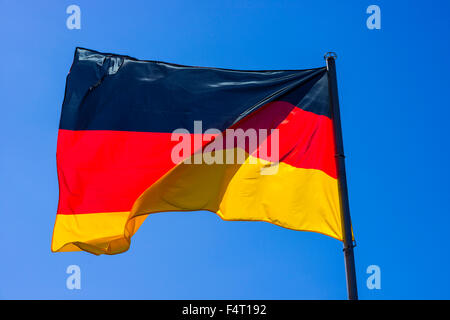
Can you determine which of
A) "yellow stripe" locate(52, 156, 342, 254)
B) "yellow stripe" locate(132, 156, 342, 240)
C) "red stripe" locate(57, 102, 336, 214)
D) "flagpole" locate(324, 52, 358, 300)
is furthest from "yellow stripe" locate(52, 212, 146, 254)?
"flagpole" locate(324, 52, 358, 300)

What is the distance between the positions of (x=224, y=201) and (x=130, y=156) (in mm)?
1820

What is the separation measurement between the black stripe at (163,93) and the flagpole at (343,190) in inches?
31.3

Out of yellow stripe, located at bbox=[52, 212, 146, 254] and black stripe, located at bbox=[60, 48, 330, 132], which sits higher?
black stripe, located at bbox=[60, 48, 330, 132]

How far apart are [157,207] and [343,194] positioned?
3068 mm

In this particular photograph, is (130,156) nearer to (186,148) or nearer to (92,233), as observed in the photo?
(186,148)

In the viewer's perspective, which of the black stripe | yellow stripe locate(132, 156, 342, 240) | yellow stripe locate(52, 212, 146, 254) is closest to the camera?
yellow stripe locate(132, 156, 342, 240)

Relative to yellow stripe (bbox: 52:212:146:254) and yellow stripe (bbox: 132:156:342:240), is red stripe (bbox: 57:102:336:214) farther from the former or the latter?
yellow stripe (bbox: 132:156:342:240)

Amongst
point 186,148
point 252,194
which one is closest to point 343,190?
point 252,194

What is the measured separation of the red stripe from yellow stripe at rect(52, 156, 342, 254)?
0.69ft

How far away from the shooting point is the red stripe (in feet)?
32.1

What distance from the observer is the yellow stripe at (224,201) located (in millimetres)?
9398

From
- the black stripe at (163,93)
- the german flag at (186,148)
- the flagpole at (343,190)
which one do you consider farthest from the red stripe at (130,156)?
the flagpole at (343,190)

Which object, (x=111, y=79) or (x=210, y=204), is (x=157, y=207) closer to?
(x=210, y=204)

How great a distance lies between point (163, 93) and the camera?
10586mm
